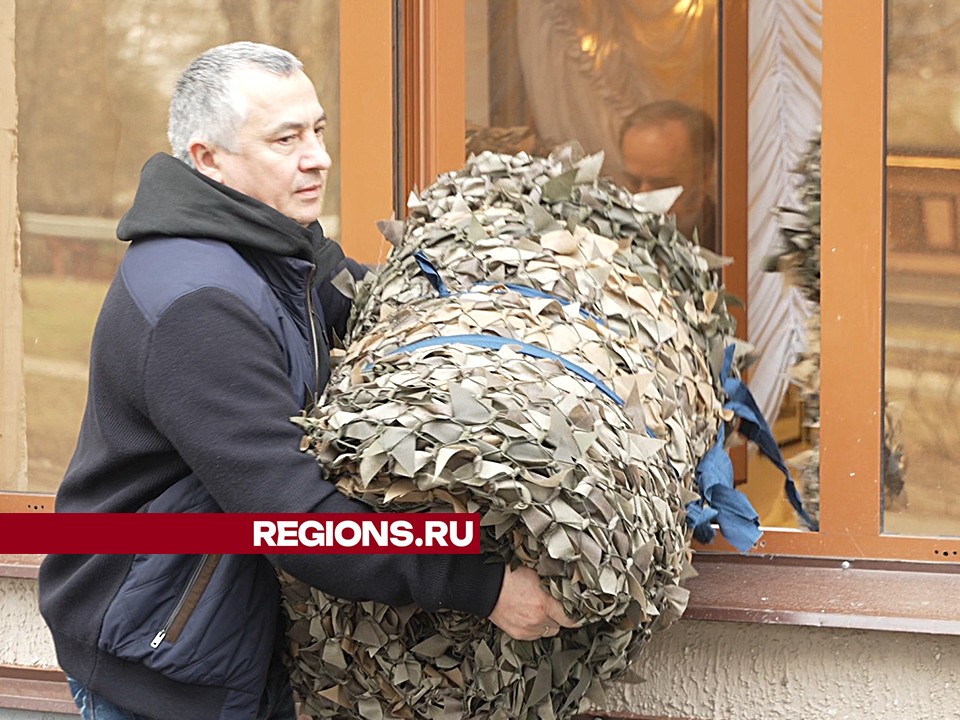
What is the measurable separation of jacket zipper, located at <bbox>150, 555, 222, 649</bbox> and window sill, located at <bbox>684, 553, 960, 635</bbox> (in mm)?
1369

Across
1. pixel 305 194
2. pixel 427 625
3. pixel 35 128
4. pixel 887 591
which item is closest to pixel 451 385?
pixel 427 625

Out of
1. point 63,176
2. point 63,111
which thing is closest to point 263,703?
point 63,176

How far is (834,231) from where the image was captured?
326 centimetres

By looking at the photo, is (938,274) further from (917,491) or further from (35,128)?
(35,128)

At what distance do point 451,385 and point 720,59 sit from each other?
295 cm

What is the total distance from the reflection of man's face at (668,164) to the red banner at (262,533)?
9.19 feet

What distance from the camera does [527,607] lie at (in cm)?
205

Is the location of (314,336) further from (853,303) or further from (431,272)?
(853,303)

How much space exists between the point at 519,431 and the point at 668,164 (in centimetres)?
291

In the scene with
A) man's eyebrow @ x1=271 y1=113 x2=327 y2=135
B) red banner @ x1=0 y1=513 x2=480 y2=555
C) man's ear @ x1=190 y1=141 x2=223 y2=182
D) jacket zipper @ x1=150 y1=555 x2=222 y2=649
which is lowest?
jacket zipper @ x1=150 y1=555 x2=222 y2=649

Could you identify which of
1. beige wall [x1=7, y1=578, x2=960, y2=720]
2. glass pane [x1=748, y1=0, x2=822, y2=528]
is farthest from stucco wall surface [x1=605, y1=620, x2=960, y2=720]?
glass pane [x1=748, y1=0, x2=822, y2=528]

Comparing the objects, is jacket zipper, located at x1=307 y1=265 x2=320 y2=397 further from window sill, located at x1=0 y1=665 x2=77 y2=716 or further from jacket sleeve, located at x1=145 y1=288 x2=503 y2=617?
window sill, located at x1=0 y1=665 x2=77 y2=716

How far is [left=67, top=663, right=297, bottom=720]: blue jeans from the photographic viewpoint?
7.70ft

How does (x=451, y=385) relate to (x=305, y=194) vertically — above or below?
below
